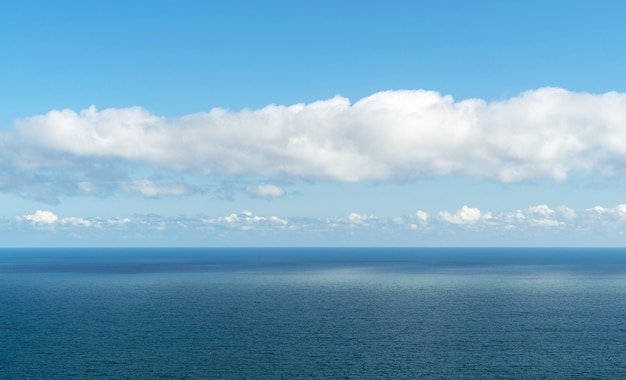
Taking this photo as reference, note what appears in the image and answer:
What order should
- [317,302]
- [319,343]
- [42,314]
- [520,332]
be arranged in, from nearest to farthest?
[319,343], [520,332], [42,314], [317,302]

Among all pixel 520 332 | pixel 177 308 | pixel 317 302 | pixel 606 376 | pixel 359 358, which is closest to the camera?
pixel 606 376

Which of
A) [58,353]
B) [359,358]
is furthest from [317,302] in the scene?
[58,353]

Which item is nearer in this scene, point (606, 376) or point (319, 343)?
point (606, 376)

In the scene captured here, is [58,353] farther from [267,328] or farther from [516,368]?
[516,368]

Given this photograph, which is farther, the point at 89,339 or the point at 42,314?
the point at 42,314

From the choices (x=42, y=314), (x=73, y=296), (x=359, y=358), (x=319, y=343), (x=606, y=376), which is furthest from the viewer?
(x=73, y=296)

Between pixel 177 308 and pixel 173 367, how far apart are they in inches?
2672

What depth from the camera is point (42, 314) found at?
15388 cm

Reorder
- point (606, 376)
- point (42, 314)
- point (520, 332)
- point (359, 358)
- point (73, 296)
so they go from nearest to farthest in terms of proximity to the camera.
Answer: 1. point (606, 376)
2. point (359, 358)
3. point (520, 332)
4. point (42, 314)
5. point (73, 296)

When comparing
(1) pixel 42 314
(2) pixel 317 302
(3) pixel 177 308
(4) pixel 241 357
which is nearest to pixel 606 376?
(4) pixel 241 357

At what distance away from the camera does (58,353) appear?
10875cm

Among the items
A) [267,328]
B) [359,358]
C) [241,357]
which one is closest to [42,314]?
[267,328]

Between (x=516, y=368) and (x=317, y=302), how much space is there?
88653 mm

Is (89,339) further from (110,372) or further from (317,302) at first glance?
(317,302)
